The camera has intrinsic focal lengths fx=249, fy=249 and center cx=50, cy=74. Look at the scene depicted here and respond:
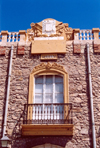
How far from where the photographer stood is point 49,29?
1261 cm

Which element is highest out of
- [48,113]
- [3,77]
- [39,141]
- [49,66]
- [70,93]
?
[49,66]

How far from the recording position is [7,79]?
1164 centimetres

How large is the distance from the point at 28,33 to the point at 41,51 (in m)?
1.46

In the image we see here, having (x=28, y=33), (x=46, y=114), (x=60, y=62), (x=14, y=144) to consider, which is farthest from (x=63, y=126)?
(x=28, y=33)

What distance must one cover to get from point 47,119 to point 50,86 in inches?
67.4

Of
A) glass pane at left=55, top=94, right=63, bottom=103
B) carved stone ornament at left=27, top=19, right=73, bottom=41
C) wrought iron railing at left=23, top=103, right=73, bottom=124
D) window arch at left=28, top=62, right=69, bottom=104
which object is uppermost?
carved stone ornament at left=27, top=19, right=73, bottom=41

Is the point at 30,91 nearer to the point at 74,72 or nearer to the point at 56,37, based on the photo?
the point at 74,72

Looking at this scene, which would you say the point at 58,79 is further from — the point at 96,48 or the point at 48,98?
the point at 96,48

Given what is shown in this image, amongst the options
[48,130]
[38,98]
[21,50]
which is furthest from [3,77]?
[48,130]

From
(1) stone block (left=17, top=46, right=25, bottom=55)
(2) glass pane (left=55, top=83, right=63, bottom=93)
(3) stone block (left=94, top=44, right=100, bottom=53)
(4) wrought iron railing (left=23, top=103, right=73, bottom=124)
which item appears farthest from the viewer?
(1) stone block (left=17, top=46, right=25, bottom=55)

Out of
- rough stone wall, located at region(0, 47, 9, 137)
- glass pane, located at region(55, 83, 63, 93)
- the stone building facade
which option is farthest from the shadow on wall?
glass pane, located at region(55, 83, 63, 93)

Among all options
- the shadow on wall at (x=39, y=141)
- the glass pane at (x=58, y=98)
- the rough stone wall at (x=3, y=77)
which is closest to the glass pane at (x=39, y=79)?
the glass pane at (x=58, y=98)

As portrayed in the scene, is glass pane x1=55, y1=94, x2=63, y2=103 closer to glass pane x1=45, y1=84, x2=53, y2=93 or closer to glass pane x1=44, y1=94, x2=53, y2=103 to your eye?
glass pane x1=44, y1=94, x2=53, y2=103

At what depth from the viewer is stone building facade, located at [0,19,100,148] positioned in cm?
1028
